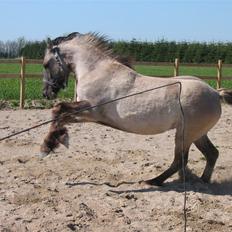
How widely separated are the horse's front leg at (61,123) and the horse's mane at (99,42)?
0.84m

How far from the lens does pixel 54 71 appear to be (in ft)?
24.5

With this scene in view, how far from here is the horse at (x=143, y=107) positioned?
6500 mm

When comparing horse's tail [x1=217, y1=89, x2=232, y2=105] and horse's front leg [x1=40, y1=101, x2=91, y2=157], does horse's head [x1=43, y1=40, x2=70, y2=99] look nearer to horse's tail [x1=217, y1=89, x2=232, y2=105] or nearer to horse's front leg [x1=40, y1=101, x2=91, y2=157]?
horse's front leg [x1=40, y1=101, x2=91, y2=157]

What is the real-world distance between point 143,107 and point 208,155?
Result: 1195 millimetres

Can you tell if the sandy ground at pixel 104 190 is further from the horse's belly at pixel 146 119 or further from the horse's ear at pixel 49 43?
the horse's ear at pixel 49 43

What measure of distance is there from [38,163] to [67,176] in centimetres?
74

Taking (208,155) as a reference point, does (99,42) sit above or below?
above

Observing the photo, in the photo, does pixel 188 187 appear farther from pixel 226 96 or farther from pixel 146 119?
pixel 226 96

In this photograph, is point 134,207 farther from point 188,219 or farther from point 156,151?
point 156,151

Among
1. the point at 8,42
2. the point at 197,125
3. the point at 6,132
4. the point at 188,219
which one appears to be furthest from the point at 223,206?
the point at 8,42

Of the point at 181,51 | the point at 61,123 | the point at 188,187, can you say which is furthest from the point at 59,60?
the point at 181,51

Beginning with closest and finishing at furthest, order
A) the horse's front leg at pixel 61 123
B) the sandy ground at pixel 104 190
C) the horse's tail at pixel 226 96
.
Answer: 1. the sandy ground at pixel 104 190
2. the horse's front leg at pixel 61 123
3. the horse's tail at pixel 226 96

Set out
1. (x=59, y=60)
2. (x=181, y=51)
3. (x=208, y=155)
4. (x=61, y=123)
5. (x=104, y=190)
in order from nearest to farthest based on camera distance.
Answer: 1. (x=104, y=190)
2. (x=61, y=123)
3. (x=208, y=155)
4. (x=59, y=60)
5. (x=181, y=51)

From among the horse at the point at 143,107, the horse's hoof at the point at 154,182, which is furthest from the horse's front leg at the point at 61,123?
the horse's hoof at the point at 154,182
